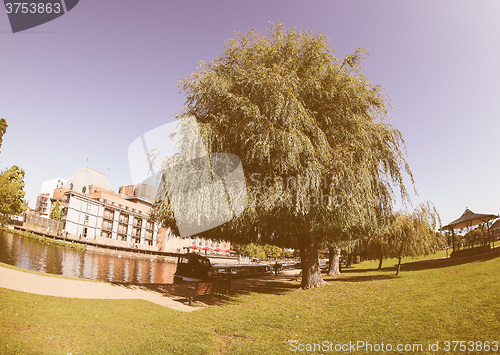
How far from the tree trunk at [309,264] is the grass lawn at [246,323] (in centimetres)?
494

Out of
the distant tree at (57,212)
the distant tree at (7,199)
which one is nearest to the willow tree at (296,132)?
the distant tree at (7,199)

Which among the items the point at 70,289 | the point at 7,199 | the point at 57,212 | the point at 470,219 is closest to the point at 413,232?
the point at 470,219

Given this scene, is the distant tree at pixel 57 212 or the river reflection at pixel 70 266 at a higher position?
the distant tree at pixel 57 212

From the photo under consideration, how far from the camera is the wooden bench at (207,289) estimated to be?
12.9 metres

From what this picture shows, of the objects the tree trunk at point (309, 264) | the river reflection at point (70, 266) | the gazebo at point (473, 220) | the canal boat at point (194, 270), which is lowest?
the river reflection at point (70, 266)

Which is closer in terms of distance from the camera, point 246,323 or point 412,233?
point 246,323

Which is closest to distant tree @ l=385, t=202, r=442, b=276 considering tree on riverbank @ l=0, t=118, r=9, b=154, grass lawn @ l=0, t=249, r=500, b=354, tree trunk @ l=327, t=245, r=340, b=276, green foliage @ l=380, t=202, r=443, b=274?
green foliage @ l=380, t=202, r=443, b=274

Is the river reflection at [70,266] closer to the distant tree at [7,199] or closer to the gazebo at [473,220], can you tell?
the distant tree at [7,199]

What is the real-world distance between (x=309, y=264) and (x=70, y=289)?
12160mm

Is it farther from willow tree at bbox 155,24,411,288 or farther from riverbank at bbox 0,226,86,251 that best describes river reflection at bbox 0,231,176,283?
willow tree at bbox 155,24,411,288

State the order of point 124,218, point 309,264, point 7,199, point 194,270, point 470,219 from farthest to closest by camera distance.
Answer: point 124,218
point 7,199
point 470,219
point 194,270
point 309,264

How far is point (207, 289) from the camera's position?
14.2 meters

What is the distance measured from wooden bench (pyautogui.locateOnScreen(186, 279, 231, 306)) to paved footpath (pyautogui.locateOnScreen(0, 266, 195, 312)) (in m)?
0.60

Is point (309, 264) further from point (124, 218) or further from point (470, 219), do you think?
point (124, 218)
